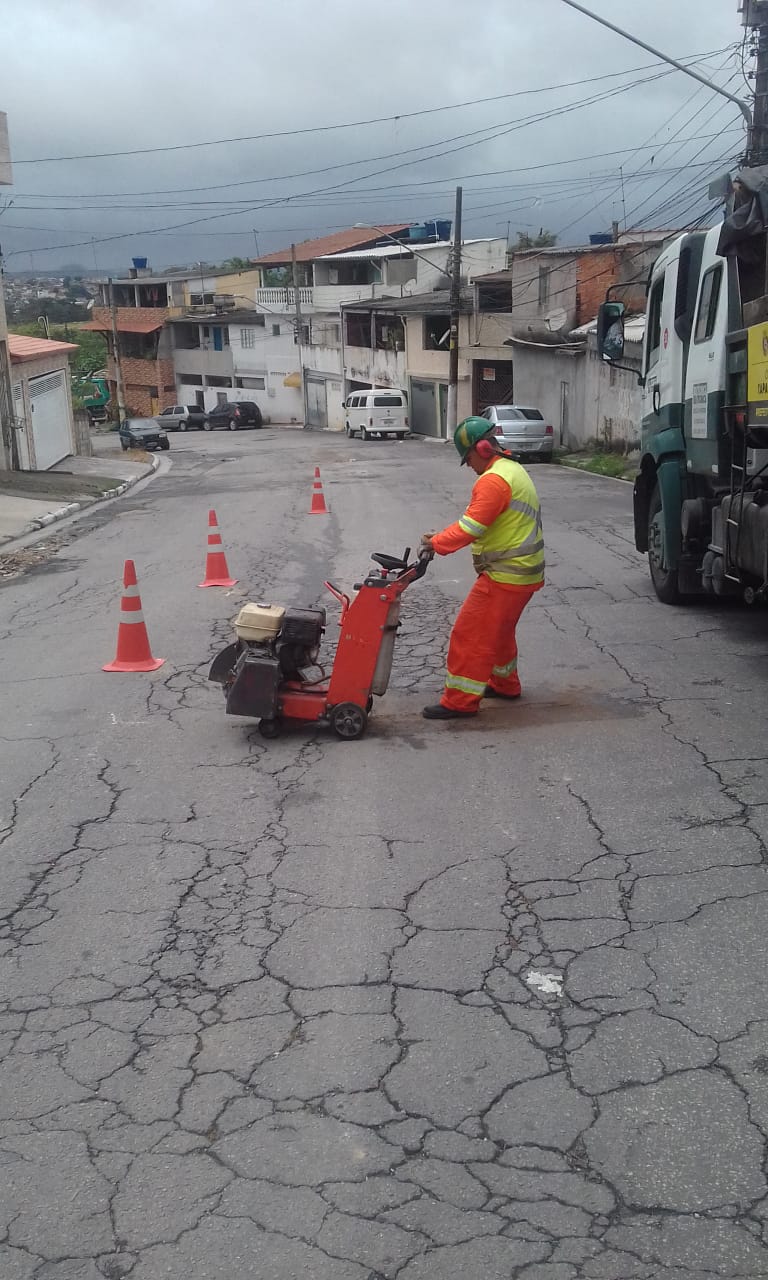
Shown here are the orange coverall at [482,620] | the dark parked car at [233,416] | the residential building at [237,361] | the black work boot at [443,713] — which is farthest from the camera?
the residential building at [237,361]

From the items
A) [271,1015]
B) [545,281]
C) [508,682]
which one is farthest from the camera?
[545,281]

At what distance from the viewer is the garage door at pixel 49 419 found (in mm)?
28578

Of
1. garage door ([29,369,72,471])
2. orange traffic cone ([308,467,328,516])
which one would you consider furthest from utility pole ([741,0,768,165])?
garage door ([29,369,72,471])

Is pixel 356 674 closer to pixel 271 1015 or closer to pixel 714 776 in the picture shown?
pixel 714 776

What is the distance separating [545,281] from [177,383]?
4077cm

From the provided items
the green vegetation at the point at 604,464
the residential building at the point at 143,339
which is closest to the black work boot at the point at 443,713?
the green vegetation at the point at 604,464

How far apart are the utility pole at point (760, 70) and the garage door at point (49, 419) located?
1824 centimetres

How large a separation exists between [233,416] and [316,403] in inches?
179

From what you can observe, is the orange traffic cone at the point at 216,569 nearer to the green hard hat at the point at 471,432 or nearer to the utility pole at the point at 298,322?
the green hard hat at the point at 471,432

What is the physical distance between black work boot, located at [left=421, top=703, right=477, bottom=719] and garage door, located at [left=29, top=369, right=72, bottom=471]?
2319cm

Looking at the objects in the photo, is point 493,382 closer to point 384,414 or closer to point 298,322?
point 384,414

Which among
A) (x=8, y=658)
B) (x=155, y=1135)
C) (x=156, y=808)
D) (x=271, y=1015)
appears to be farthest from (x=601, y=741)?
(x=8, y=658)

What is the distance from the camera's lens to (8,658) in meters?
9.31

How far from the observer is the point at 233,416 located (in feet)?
196
